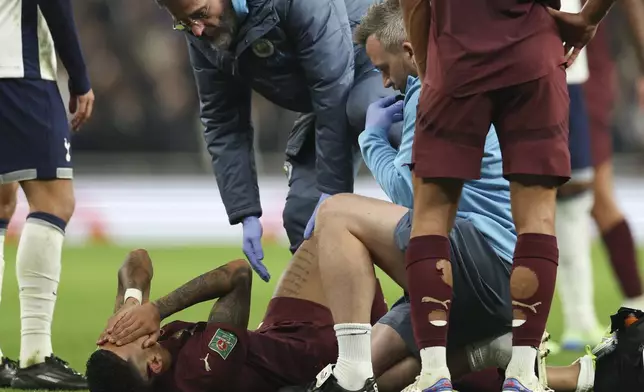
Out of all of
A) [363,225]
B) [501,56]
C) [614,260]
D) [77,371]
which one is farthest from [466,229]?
[614,260]

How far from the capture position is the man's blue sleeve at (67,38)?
16.5 feet

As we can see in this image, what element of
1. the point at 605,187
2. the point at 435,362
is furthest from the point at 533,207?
the point at 605,187

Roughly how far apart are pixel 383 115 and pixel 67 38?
4.92ft

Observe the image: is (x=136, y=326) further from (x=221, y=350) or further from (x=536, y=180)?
(x=536, y=180)

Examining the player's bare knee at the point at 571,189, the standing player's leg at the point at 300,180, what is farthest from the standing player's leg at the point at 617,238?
the standing player's leg at the point at 300,180

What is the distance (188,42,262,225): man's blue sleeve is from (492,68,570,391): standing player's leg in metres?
1.69

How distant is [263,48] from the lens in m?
4.79

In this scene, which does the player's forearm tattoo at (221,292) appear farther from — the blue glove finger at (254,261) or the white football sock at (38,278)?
the white football sock at (38,278)

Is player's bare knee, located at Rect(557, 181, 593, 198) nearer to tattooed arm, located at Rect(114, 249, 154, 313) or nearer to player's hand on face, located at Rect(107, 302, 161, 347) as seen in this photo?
tattooed arm, located at Rect(114, 249, 154, 313)

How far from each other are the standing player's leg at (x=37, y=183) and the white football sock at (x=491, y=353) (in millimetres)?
1661

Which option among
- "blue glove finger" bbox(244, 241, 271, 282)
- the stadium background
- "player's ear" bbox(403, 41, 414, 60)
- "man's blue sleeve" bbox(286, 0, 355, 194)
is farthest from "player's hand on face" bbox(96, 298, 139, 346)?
the stadium background

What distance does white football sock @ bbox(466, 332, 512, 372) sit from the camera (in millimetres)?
4027

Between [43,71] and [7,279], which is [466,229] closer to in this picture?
[43,71]

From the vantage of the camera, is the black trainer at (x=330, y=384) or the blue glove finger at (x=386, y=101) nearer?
the black trainer at (x=330, y=384)
